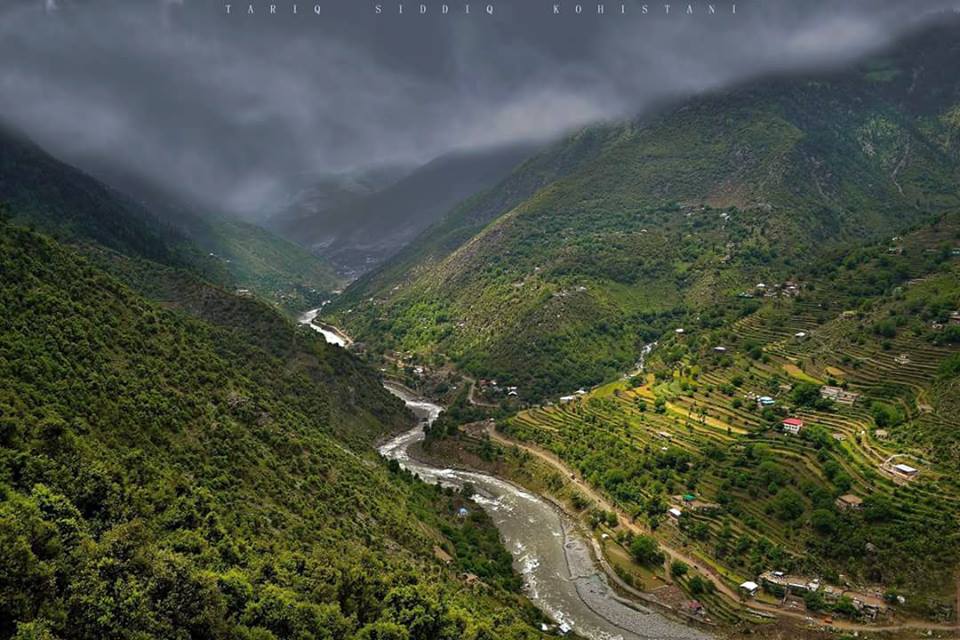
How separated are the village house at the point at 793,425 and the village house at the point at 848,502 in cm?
1356

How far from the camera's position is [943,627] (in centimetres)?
5619

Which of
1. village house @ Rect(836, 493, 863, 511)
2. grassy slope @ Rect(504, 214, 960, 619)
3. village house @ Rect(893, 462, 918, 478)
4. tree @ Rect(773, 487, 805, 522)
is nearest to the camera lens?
grassy slope @ Rect(504, 214, 960, 619)

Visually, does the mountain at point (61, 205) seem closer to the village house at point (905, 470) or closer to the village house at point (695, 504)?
the village house at point (695, 504)

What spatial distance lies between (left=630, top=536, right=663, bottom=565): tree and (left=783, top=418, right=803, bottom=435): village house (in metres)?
22.7

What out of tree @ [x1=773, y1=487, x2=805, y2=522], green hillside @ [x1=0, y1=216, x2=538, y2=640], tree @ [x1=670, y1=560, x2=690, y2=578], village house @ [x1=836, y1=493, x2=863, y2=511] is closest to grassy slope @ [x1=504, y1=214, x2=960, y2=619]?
tree @ [x1=773, y1=487, x2=805, y2=522]

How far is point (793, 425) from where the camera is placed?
82438 millimetres

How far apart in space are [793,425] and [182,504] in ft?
229

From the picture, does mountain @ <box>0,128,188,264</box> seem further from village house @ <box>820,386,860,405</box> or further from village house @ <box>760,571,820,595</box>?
village house @ <box>820,386,860,405</box>

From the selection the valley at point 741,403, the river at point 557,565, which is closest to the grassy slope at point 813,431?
the valley at point 741,403

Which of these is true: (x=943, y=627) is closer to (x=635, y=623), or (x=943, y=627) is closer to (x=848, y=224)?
(x=635, y=623)

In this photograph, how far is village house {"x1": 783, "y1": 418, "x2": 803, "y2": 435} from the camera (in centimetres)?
8181

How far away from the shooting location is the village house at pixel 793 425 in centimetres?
8181

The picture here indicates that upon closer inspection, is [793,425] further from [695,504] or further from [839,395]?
[695,504]

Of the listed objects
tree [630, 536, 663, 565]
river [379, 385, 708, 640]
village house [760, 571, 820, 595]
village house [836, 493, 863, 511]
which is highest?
village house [836, 493, 863, 511]
